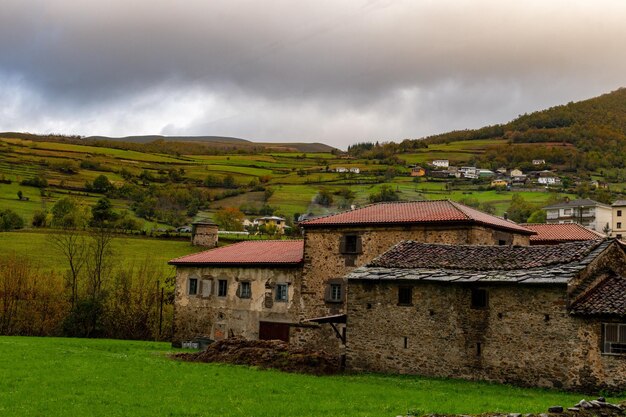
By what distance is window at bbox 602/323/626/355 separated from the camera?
76.3 feet

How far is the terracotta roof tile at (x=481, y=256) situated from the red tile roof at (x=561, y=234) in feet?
52.8

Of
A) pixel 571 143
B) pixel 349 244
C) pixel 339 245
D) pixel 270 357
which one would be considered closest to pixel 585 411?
pixel 270 357

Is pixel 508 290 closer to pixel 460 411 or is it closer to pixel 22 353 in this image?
pixel 460 411

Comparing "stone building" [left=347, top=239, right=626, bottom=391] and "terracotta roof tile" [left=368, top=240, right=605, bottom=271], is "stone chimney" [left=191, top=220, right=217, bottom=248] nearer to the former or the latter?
"terracotta roof tile" [left=368, top=240, right=605, bottom=271]

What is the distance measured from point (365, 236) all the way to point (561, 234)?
14641 millimetres

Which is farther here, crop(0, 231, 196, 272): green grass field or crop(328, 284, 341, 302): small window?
crop(0, 231, 196, 272): green grass field

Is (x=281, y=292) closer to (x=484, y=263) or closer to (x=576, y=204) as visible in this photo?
(x=484, y=263)

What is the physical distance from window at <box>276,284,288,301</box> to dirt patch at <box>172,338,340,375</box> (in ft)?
32.3

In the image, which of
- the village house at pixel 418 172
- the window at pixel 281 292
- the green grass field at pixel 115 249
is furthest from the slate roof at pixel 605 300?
the village house at pixel 418 172

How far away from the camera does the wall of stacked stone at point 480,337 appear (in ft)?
78.7

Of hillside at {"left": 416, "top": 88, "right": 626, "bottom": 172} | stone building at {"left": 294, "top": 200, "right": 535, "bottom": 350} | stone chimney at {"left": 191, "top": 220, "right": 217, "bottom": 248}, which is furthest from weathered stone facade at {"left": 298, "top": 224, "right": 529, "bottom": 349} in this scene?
hillside at {"left": 416, "top": 88, "right": 626, "bottom": 172}

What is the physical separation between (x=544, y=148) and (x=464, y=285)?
157398 millimetres

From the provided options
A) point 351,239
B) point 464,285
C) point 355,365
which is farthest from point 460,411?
point 351,239

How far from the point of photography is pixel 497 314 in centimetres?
2606
